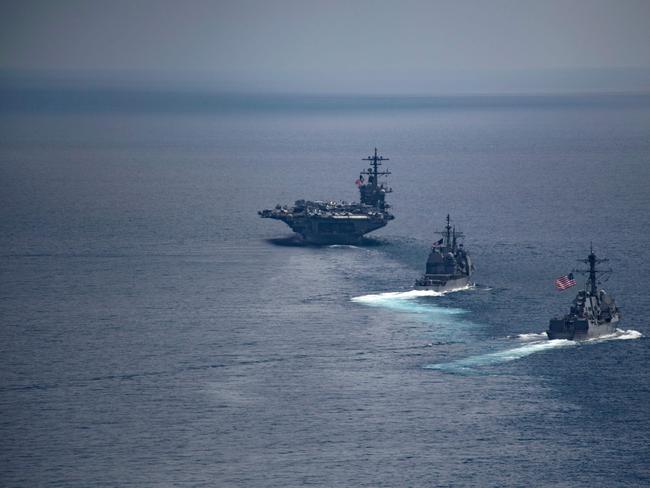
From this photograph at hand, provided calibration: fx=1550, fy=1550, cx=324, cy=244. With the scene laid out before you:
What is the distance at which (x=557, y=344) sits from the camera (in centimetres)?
15062

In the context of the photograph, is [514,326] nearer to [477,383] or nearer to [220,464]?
[477,383]

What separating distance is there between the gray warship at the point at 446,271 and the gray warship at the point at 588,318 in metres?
25.0

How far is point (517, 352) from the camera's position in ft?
484

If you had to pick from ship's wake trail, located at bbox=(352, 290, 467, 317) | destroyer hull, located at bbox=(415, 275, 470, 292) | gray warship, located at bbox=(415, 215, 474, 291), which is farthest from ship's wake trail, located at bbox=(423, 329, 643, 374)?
gray warship, located at bbox=(415, 215, 474, 291)

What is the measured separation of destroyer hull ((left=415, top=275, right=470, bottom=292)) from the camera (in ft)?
587

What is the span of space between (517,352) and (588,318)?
9662 mm

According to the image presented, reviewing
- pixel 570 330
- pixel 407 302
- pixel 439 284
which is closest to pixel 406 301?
pixel 407 302

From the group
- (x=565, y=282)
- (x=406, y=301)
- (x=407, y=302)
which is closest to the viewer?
(x=565, y=282)

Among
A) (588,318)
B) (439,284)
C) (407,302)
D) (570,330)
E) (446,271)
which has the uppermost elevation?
(446,271)

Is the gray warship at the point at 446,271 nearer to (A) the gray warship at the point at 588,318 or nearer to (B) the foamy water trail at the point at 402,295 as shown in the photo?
(B) the foamy water trail at the point at 402,295

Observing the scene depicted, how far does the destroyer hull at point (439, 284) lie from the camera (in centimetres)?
17900

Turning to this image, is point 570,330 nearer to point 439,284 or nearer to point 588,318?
point 588,318

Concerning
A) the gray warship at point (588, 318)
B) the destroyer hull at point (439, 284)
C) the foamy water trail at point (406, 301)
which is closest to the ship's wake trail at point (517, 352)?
the gray warship at point (588, 318)

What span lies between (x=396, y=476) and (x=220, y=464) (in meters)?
13.3
